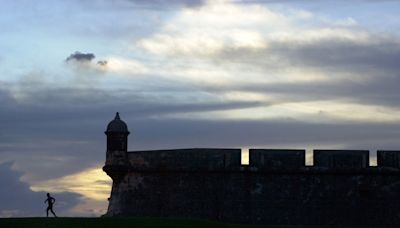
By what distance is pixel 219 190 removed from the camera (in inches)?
1267

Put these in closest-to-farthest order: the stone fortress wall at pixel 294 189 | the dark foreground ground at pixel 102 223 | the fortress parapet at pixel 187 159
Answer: the dark foreground ground at pixel 102 223 → the stone fortress wall at pixel 294 189 → the fortress parapet at pixel 187 159

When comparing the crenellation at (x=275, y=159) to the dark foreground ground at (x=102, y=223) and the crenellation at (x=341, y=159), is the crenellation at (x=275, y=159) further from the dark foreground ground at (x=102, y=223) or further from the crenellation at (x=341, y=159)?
the dark foreground ground at (x=102, y=223)

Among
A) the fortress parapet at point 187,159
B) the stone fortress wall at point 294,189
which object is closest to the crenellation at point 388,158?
the stone fortress wall at point 294,189

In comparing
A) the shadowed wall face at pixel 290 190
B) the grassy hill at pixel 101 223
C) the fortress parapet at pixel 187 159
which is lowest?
the grassy hill at pixel 101 223

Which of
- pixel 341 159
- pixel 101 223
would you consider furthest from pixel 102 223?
pixel 341 159

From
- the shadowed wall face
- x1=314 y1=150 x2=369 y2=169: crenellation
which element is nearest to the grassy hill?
the shadowed wall face

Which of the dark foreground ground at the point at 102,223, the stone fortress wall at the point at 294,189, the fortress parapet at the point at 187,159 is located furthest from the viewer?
the fortress parapet at the point at 187,159

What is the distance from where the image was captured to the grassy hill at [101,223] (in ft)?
84.8

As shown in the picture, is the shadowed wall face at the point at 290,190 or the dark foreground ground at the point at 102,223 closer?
the dark foreground ground at the point at 102,223

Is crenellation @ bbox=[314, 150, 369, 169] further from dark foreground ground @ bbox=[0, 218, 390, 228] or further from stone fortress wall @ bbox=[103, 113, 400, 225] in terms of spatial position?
dark foreground ground @ bbox=[0, 218, 390, 228]

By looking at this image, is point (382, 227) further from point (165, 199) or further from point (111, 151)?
point (111, 151)

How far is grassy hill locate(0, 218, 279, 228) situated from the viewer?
1017 inches

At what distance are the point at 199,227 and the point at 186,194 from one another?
6119mm

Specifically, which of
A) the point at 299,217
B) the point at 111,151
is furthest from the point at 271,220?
the point at 111,151
